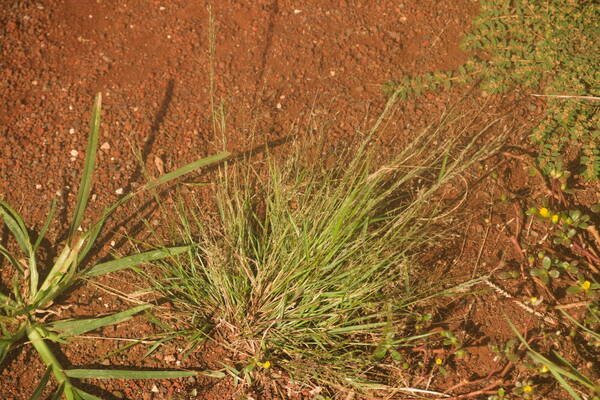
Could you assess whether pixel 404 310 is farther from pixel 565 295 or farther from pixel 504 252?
pixel 565 295

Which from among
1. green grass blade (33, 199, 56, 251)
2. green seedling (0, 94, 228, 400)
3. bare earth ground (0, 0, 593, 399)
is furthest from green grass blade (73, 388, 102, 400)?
green grass blade (33, 199, 56, 251)

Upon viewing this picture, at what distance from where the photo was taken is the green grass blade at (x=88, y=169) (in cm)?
195

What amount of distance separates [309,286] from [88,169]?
85cm

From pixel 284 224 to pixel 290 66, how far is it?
83 cm

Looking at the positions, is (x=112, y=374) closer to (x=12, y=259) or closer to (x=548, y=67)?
(x=12, y=259)

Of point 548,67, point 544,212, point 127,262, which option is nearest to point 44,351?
point 127,262

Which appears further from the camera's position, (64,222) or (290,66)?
(290,66)

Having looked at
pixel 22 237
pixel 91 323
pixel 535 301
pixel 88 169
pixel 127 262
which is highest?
pixel 88 169

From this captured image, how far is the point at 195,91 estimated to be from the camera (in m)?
2.40

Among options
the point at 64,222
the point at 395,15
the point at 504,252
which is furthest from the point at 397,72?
the point at 64,222

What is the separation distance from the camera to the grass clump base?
1.86 m

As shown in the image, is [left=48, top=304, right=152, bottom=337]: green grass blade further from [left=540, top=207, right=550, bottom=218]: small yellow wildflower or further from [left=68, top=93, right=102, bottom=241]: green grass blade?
[left=540, top=207, right=550, bottom=218]: small yellow wildflower

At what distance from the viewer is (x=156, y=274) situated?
6.81 ft

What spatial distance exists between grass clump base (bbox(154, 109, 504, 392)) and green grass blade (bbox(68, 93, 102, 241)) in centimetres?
Result: 34
